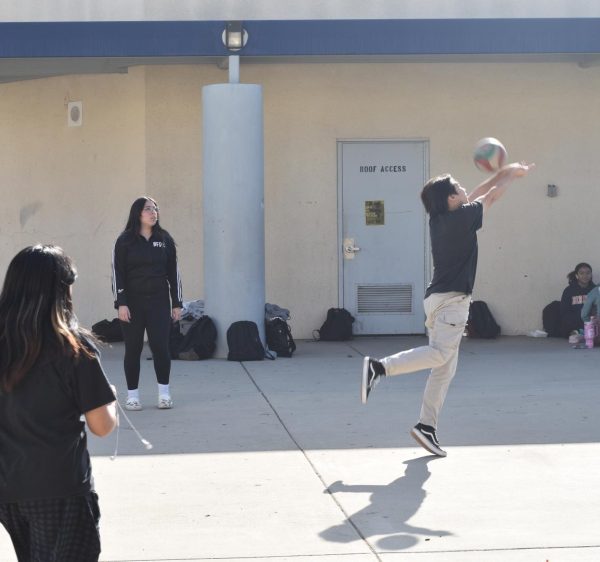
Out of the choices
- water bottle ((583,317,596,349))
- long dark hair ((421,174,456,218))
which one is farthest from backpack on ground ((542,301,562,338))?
long dark hair ((421,174,456,218))

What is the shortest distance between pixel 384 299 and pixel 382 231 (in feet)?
2.88

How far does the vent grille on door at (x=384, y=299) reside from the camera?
1406 cm

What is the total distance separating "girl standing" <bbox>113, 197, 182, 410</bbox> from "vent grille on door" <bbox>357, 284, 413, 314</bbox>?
5.39m

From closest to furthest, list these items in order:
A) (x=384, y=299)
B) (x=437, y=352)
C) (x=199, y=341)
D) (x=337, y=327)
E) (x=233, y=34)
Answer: (x=437, y=352) → (x=233, y=34) → (x=199, y=341) → (x=337, y=327) → (x=384, y=299)

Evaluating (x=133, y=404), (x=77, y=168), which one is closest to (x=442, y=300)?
(x=133, y=404)

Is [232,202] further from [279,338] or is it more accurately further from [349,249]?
[349,249]

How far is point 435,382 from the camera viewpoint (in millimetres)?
7301

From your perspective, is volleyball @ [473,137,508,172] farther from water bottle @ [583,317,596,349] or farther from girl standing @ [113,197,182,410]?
water bottle @ [583,317,596,349]

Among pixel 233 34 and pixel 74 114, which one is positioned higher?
pixel 233 34

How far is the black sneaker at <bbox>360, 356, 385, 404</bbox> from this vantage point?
7.14 metres

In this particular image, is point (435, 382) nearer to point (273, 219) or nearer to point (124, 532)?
point (124, 532)

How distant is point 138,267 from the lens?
8.81 meters

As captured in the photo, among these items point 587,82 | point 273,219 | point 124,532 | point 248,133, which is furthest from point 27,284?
point 587,82

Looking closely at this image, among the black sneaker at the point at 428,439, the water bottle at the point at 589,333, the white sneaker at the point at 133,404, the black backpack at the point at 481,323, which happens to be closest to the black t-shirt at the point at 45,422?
the black sneaker at the point at 428,439
